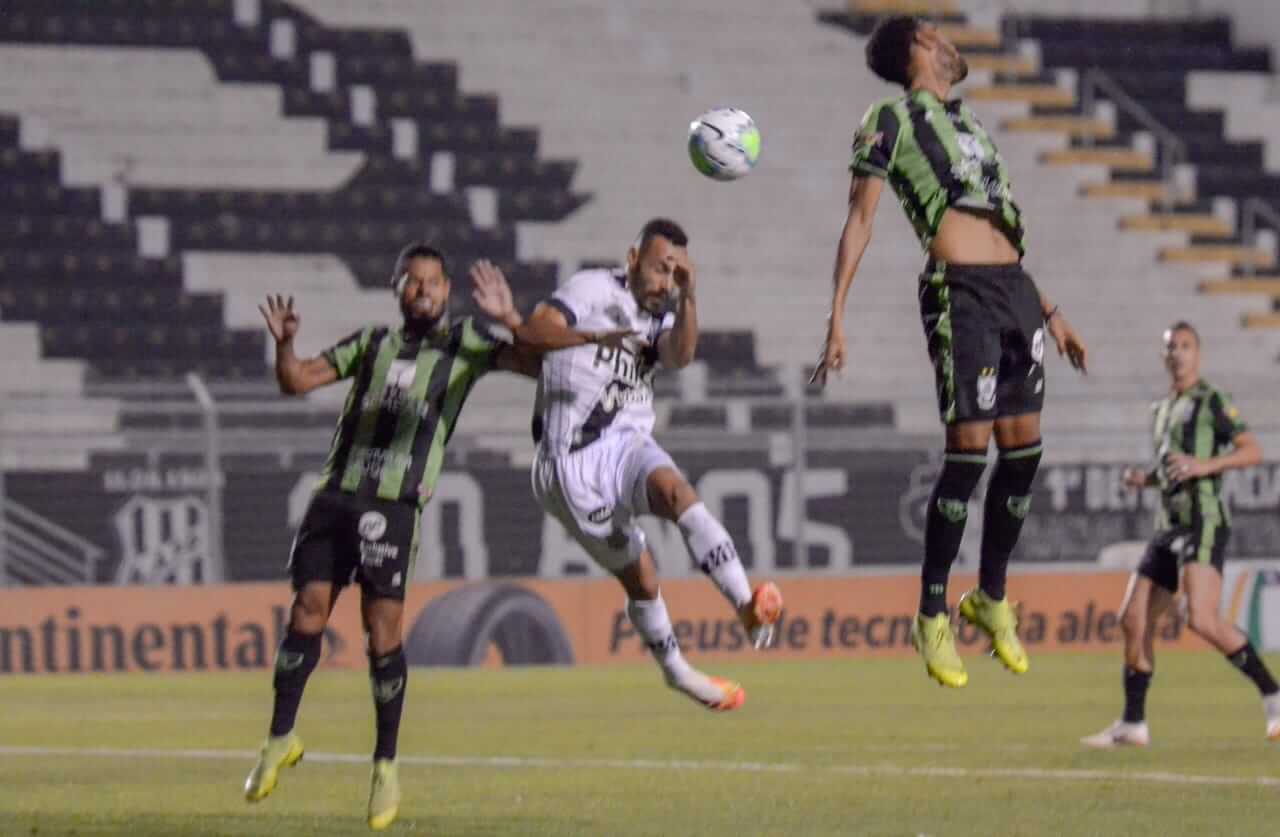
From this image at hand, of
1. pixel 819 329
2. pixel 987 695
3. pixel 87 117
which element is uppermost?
pixel 87 117

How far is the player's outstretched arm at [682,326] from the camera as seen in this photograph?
908 cm

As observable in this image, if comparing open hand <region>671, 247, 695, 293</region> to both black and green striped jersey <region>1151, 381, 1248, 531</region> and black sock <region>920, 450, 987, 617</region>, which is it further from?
black and green striped jersey <region>1151, 381, 1248, 531</region>

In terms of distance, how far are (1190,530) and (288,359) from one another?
19.8 feet

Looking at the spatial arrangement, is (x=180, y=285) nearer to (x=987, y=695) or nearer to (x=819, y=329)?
(x=819, y=329)

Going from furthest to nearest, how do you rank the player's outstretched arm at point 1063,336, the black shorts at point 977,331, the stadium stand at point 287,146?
the stadium stand at point 287,146 → the player's outstretched arm at point 1063,336 → the black shorts at point 977,331

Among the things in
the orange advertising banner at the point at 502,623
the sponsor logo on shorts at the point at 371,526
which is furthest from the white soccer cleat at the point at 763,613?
the orange advertising banner at the point at 502,623

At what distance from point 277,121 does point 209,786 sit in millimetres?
15777

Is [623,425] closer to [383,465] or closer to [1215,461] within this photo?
[383,465]

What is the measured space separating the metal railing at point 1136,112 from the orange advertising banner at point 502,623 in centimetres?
943

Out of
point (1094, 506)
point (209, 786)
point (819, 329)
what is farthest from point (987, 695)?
point (819, 329)

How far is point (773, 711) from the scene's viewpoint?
49.9ft

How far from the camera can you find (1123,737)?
12625 mm

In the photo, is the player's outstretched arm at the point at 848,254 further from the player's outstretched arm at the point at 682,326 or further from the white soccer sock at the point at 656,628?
the white soccer sock at the point at 656,628

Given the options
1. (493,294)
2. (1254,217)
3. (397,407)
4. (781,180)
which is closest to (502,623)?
(781,180)
